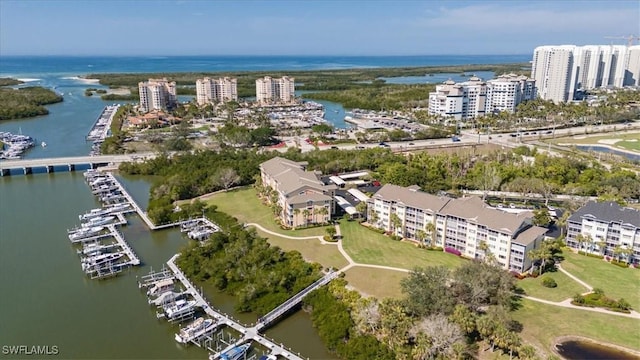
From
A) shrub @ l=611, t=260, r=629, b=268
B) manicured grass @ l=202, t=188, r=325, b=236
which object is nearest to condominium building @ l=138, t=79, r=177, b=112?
manicured grass @ l=202, t=188, r=325, b=236

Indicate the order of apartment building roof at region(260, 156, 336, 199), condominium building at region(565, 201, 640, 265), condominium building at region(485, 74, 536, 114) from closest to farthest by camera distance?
condominium building at region(565, 201, 640, 265) < apartment building roof at region(260, 156, 336, 199) < condominium building at region(485, 74, 536, 114)

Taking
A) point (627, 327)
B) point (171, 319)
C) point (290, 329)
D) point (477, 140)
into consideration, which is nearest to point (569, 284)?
point (627, 327)

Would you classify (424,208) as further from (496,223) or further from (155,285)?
(155,285)

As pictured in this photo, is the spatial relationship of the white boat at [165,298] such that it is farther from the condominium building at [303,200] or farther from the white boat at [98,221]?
the white boat at [98,221]

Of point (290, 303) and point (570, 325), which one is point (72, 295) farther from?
point (570, 325)

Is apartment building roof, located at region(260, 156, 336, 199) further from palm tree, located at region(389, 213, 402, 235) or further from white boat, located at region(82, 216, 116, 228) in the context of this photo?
white boat, located at region(82, 216, 116, 228)

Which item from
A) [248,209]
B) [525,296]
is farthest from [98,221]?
[525,296]
